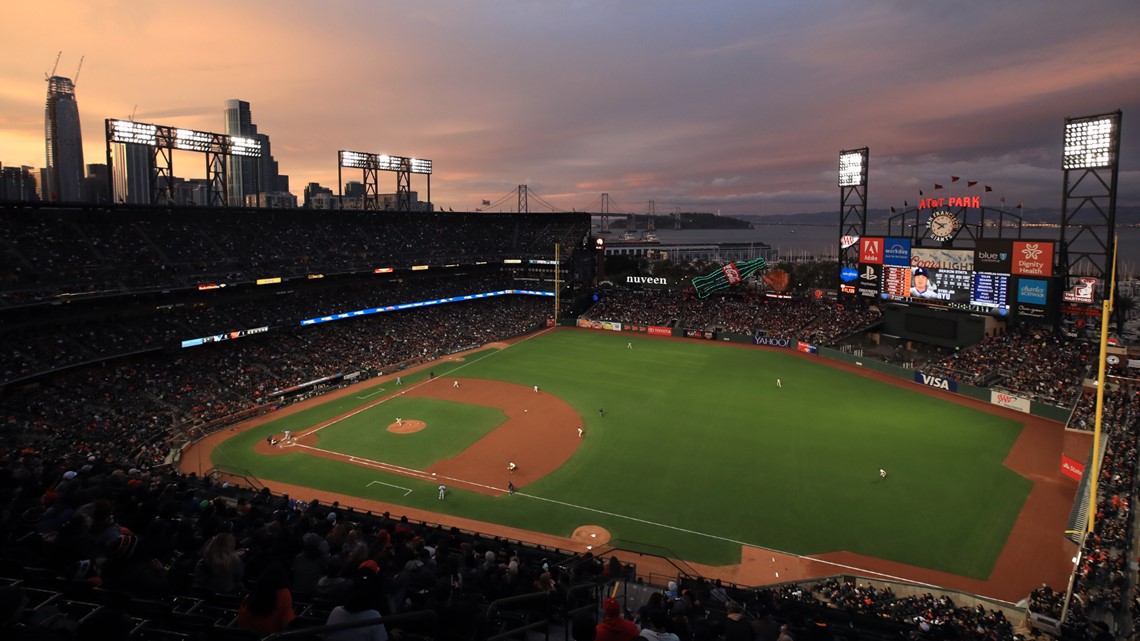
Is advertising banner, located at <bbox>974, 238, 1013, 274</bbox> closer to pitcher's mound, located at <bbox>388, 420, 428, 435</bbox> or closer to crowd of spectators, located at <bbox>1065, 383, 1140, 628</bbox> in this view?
crowd of spectators, located at <bbox>1065, 383, 1140, 628</bbox>

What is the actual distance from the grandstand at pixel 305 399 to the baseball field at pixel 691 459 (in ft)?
7.56

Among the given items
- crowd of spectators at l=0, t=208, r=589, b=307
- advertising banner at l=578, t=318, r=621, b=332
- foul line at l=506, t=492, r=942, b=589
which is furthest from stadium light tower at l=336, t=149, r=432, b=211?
foul line at l=506, t=492, r=942, b=589

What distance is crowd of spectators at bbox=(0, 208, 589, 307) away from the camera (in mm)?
37406

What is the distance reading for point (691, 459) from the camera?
31125 mm

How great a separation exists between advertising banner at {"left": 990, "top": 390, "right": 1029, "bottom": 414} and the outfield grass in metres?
2.23

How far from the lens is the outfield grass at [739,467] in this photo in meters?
23.8

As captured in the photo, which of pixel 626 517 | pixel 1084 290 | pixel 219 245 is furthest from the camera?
pixel 219 245

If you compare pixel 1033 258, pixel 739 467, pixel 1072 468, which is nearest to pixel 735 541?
pixel 739 467

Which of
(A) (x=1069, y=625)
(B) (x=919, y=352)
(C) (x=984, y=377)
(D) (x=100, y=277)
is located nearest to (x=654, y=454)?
(A) (x=1069, y=625)

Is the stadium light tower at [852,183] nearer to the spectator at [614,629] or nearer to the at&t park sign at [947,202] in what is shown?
the at&t park sign at [947,202]

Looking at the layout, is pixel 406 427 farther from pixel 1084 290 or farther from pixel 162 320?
pixel 1084 290

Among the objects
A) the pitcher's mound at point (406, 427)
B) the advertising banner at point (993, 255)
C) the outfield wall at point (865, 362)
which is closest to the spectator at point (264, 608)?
the pitcher's mound at point (406, 427)

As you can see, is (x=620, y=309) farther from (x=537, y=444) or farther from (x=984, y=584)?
(x=984, y=584)

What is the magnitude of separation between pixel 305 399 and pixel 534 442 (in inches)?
674
